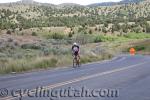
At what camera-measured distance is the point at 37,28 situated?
107750 mm

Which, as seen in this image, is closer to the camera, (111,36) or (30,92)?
(30,92)

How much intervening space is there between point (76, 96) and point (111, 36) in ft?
320

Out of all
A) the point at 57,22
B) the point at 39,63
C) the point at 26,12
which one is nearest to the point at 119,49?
the point at 57,22

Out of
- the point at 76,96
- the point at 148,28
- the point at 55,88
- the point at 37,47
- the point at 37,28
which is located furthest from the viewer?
the point at 148,28

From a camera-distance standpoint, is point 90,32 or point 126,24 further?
point 126,24

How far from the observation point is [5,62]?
2925 cm

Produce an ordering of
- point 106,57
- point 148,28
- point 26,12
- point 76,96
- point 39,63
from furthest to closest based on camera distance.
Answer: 1. point 26,12
2. point 148,28
3. point 106,57
4. point 39,63
5. point 76,96

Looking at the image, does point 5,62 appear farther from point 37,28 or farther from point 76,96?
point 37,28

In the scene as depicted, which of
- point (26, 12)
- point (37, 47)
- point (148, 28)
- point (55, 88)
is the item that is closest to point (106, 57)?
point (37, 47)

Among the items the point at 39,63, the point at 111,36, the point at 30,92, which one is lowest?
the point at 111,36

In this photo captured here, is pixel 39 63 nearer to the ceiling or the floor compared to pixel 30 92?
nearer to the floor

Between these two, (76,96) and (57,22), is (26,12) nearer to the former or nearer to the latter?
(57,22)

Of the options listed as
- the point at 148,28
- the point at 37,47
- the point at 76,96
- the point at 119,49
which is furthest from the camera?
the point at 148,28

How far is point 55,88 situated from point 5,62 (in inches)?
532
